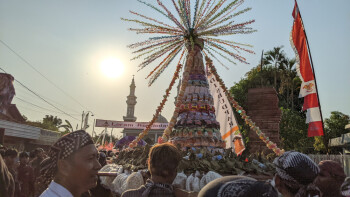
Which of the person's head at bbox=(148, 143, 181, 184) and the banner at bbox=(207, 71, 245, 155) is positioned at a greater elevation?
the banner at bbox=(207, 71, 245, 155)

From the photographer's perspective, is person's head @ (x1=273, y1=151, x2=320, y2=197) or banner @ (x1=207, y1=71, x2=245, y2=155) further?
banner @ (x1=207, y1=71, x2=245, y2=155)

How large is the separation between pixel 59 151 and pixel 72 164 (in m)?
0.16

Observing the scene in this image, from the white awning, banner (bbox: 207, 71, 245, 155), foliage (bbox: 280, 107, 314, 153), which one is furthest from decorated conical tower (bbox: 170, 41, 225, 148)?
the white awning

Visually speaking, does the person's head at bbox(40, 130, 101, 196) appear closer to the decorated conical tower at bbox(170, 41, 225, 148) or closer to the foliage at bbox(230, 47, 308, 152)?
the decorated conical tower at bbox(170, 41, 225, 148)

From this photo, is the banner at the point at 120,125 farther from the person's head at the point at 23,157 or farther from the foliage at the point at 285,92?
the person's head at the point at 23,157

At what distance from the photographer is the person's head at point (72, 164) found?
222 cm

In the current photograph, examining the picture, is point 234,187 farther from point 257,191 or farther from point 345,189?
point 345,189

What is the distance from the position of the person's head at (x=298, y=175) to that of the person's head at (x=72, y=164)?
164 cm

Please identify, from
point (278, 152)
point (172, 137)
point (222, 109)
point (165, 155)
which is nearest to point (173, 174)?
point (165, 155)

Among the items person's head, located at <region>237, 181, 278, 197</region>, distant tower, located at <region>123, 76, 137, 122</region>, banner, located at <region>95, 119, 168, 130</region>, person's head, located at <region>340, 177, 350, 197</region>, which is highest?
distant tower, located at <region>123, 76, 137, 122</region>

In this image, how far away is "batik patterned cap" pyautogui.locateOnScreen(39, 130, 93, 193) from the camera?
2.22 m

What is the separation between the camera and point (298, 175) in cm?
204

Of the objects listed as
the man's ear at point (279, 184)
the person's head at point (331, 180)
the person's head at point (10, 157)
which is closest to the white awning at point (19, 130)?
the person's head at point (10, 157)

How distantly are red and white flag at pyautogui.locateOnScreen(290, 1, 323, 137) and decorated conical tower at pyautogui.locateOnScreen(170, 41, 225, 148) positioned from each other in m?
2.84
